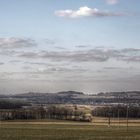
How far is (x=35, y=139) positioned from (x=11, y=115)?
12884 centimetres

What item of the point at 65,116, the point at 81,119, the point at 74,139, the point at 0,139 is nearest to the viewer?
the point at 0,139

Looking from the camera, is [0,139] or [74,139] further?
[74,139]

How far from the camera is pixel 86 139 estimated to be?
5275cm

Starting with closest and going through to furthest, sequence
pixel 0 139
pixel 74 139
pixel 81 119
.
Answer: pixel 0 139 → pixel 74 139 → pixel 81 119

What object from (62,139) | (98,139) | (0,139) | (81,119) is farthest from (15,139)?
(81,119)

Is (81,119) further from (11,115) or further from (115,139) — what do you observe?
(115,139)

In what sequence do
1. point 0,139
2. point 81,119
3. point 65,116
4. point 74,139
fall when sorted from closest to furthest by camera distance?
point 0,139, point 74,139, point 81,119, point 65,116

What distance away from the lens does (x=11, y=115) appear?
17962 cm

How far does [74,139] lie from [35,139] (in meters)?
4.51

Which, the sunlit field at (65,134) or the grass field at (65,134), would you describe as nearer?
the grass field at (65,134)

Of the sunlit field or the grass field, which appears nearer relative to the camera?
the grass field

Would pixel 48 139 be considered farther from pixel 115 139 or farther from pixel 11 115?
pixel 11 115

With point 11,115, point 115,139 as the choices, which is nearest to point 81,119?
point 11,115

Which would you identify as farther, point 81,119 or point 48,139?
point 81,119
